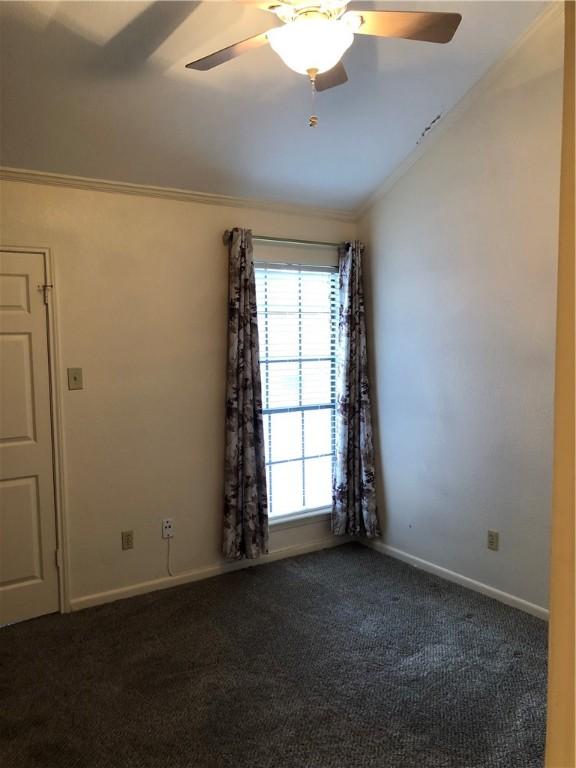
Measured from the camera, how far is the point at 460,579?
3.22 m

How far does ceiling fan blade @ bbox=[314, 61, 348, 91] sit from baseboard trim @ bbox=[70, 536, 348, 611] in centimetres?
269

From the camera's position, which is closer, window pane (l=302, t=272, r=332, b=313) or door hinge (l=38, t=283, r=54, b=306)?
door hinge (l=38, t=283, r=54, b=306)

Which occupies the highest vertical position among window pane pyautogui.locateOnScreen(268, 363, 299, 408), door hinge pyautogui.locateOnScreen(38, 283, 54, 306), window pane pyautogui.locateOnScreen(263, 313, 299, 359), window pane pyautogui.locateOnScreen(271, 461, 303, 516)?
door hinge pyautogui.locateOnScreen(38, 283, 54, 306)

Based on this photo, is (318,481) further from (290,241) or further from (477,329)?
(290,241)

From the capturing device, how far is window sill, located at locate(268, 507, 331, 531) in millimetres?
3636

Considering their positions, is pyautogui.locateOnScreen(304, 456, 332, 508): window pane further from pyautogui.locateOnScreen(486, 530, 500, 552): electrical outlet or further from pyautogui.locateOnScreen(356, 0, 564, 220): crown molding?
pyautogui.locateOnScreen(356, 0, 564, 220): crown molding

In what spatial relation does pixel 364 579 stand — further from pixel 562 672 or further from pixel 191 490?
pixel 562 672

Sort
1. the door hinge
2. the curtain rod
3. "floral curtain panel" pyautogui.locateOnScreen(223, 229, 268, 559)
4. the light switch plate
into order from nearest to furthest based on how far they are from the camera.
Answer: the door hinge, the light switch plate, "floral curtain panel" pyautogui.locateOnScreen(223, 229, 268, 559), the curtain rod

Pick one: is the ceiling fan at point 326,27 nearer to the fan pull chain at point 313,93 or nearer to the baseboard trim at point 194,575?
the fan pull chain at point 313,93

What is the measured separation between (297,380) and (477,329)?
122 cm

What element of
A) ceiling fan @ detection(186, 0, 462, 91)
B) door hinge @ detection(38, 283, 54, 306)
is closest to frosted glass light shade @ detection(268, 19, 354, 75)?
ceiling fan @ detection(186, 0, 462, 91)

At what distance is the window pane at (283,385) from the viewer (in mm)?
3600

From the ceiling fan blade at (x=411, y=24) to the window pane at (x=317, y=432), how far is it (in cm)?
242

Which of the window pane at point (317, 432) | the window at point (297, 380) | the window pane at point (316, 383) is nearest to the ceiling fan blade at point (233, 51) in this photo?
the window at point (297, 380)
